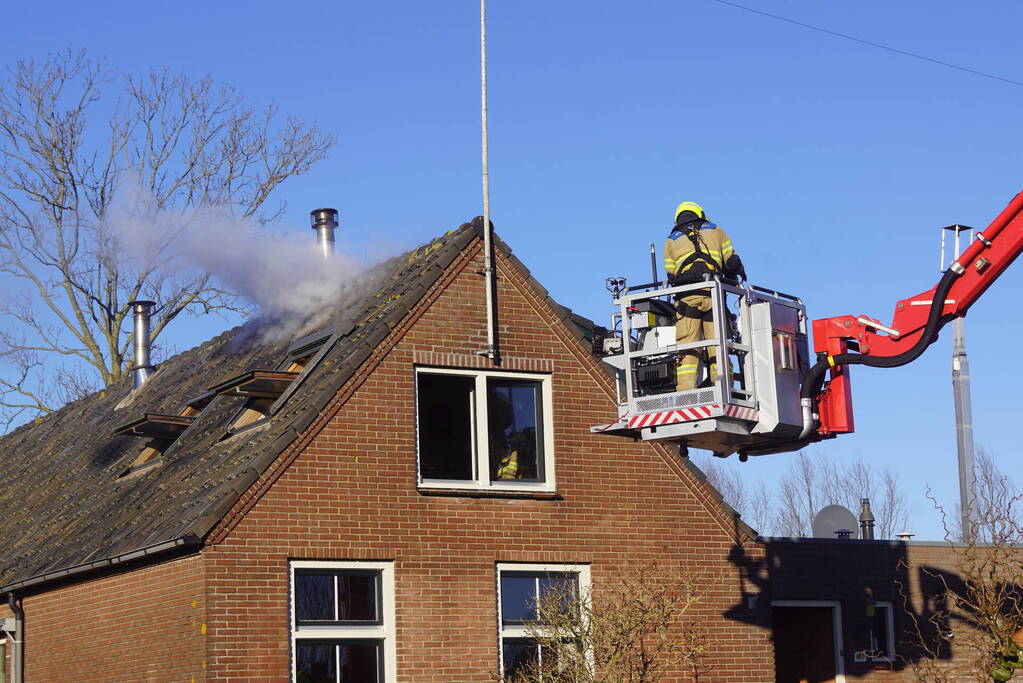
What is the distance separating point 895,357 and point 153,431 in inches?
369

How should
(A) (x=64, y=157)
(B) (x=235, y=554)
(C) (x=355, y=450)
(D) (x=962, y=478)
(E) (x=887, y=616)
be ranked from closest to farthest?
(B) (x=235, y=554), (C) (x=355, y=450), (E) (x=887, y=616), (D) (x=962, y=478), (A) (x=64, y=157)

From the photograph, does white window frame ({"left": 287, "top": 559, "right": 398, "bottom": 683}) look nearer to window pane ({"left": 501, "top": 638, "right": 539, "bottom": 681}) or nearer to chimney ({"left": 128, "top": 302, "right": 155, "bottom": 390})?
window pane ({"left": 501, "top": 638, "right": 539, "bottom": 681})

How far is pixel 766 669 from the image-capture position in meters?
17.8

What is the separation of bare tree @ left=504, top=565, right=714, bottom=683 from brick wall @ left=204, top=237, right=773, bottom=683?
504 mm

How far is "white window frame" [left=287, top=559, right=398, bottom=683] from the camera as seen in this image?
49.5 ft

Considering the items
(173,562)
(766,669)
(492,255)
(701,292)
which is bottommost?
(766,669)

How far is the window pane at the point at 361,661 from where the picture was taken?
601 inches

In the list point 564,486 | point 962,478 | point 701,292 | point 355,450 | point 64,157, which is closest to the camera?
point 701,292

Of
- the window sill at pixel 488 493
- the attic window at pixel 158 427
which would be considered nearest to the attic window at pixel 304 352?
the attic window at pixel 158 427

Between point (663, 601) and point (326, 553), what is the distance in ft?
11.4

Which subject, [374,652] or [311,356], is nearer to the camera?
[374,652]

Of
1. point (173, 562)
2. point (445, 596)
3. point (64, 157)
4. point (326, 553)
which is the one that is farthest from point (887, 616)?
point (64, 157)

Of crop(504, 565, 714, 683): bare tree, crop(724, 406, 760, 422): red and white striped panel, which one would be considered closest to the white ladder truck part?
crop(724, 406, 760, 422): red and white striped panel

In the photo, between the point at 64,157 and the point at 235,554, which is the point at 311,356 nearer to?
the point at 235,554
